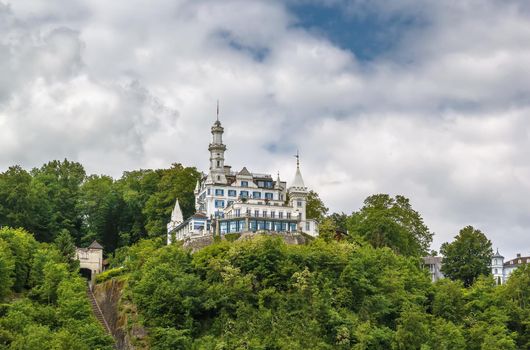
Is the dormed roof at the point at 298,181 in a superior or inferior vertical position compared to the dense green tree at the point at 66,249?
superior

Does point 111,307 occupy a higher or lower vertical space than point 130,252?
lower

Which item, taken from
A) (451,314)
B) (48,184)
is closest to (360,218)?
(451,314)

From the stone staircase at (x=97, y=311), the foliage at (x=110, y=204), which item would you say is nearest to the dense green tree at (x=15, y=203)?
the foliage at (x=110, y=204)

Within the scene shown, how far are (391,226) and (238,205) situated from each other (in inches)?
654

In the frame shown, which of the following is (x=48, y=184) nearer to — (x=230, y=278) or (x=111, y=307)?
(x=111, y=307)

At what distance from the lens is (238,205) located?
284 feet

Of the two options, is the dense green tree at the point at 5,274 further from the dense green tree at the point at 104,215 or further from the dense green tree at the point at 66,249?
the dense green tree at the point at 104,215

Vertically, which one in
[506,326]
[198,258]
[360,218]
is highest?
[360,218]

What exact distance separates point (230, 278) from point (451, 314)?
2046cm

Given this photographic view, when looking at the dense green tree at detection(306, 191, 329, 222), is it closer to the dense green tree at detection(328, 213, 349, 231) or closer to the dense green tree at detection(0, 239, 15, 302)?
the dense green tree at detection(328, 213, 349, 231)

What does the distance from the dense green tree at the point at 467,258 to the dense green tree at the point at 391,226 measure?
3.43 meters

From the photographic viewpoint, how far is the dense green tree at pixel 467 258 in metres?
93.5

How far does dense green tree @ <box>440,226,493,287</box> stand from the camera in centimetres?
9350

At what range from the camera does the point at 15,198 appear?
86.9m
